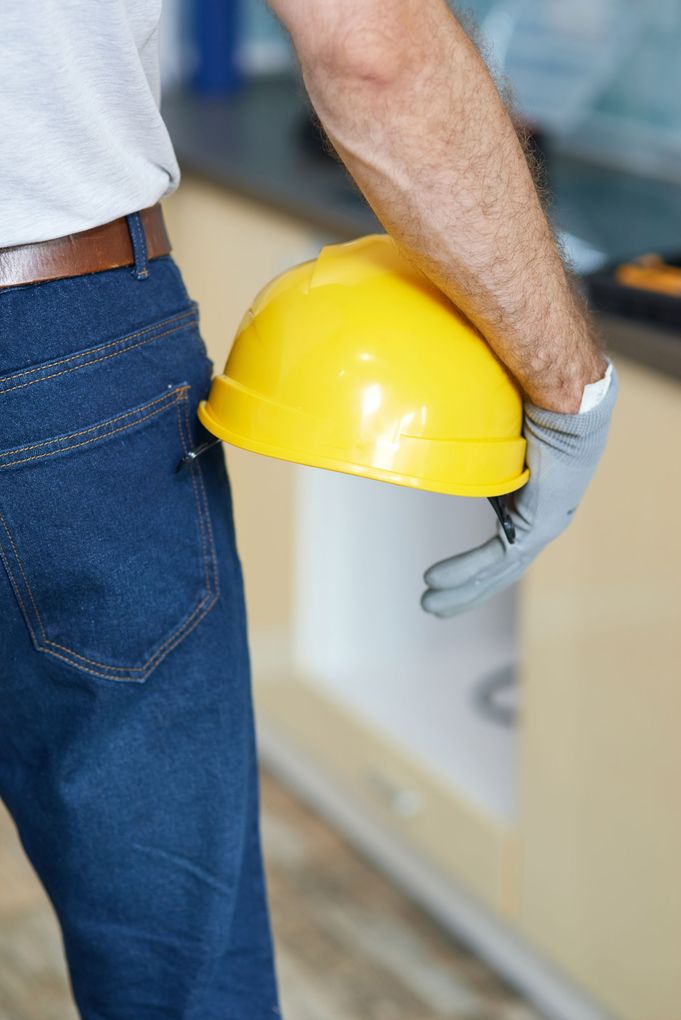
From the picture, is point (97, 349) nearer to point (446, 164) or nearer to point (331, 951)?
point (446, 164)

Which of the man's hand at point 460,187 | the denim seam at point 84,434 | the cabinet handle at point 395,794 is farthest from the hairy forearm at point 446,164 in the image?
the cabinet handle at point 395,794

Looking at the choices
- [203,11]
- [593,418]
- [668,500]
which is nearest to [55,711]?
[593,418]

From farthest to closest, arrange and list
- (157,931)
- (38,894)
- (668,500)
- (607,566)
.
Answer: (38,894) → (607,566) → (668,500) → (157,931)

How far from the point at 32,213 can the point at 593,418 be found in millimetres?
414

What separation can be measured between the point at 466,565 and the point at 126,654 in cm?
27

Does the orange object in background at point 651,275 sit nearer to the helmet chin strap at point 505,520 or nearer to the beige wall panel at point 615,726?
the beige wall panel at point 615,726

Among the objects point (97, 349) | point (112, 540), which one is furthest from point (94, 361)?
point (112, 540)

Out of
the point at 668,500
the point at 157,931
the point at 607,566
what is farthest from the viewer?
the point at 607,566

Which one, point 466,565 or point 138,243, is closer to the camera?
point 138,243

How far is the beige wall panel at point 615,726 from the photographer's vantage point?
1475 mm

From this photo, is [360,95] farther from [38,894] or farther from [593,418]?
[38,894]

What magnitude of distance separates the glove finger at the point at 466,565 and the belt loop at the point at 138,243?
0.31m

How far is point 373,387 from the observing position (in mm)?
938

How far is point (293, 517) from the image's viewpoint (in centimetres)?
216
